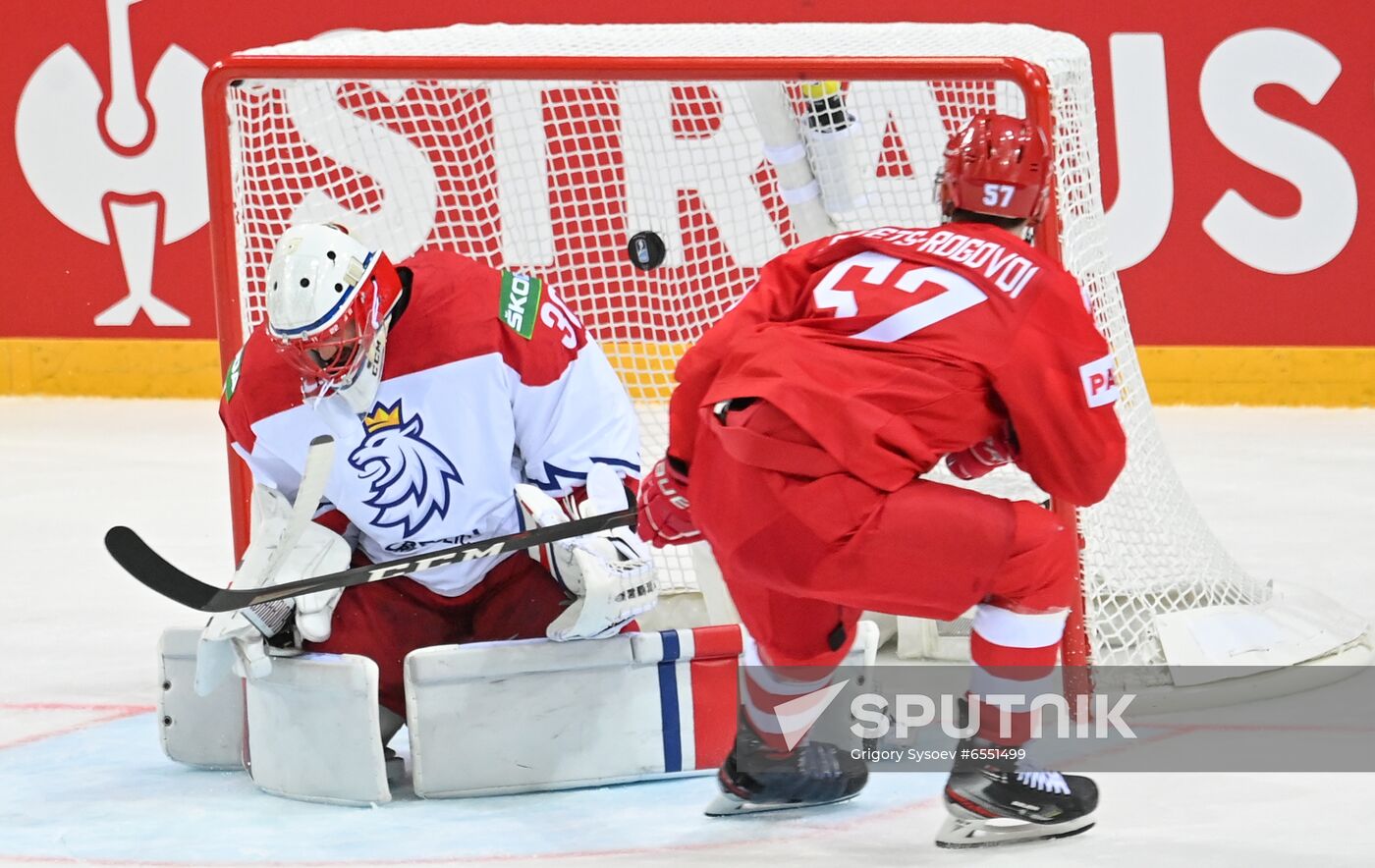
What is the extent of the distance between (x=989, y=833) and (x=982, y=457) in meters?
0.46

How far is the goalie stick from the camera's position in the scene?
266cm

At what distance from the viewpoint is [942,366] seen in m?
2.24

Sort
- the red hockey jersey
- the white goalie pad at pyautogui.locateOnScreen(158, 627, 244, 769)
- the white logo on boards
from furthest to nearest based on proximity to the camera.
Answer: the white logo on boards < the white goalie pad at pyautogui.locateOnScreen(158, 627, 244, 769) < the red hockey jersey

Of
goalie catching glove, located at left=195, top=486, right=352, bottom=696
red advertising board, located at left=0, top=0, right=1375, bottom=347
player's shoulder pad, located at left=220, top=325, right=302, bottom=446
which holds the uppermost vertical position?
red advertising board, located at left=0, top=0, right=1375, bottom=347

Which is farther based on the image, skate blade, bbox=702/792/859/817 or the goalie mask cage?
the goalie mask cage

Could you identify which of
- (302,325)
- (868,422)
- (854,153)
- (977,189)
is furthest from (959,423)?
(854,153)

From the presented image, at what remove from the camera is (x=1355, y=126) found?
5.45 metres

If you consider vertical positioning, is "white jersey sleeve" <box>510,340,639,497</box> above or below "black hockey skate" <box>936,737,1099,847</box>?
above

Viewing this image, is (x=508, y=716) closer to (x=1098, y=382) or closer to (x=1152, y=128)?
(x=1098, y=382)

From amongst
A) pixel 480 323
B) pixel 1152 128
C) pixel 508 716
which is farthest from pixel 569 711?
pixel 1152 128

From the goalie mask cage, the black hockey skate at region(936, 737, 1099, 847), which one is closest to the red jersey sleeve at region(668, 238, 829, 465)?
the black hockey skate at region(936, 737, 1099, 847)

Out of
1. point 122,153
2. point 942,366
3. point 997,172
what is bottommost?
point 942,366

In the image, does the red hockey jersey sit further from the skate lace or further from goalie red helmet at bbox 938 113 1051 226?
the skate lace

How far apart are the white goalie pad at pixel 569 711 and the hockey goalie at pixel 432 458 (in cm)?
6
